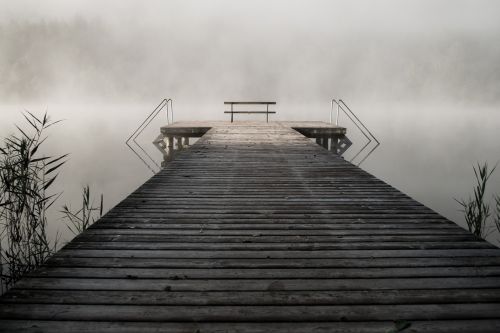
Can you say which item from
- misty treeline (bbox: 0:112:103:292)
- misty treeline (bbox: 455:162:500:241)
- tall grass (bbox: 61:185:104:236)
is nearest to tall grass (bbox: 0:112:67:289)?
misty treeline (bbox: 0:112:103:292)

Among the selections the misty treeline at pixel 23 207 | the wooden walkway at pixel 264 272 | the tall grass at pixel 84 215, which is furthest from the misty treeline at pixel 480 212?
the misty treeline at pixel 23 207

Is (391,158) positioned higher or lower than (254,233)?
lower

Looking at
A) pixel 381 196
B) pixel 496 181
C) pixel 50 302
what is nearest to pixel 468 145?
pixel 496 181

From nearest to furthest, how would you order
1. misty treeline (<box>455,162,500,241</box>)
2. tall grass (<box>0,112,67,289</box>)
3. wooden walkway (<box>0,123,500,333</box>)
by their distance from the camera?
wooden walkway (<box>0,123,500,333</box>) < tall grass (<box>0,112,67,289</box>) < misty treeline (<box>455,162,500,241</box>)

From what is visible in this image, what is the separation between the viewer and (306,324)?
1.81 metres

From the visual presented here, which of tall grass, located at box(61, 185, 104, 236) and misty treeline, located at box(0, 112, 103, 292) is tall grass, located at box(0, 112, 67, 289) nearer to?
misty treeline, located at box(0, 112, 103, 292)

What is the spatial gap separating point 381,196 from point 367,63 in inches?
8331

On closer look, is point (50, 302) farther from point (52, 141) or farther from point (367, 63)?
point (367, 63)

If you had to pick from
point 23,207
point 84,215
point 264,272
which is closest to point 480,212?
point 264,272

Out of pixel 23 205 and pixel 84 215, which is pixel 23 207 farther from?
pixel 84 215

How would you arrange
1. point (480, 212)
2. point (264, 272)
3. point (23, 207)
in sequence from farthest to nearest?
point (480, 212), point (23, 207), point (264, 272)

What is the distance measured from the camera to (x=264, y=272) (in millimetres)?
2305

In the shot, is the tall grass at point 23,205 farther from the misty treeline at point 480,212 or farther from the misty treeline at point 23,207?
the misty treeline at point 480,212

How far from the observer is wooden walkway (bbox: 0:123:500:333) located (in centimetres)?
183
